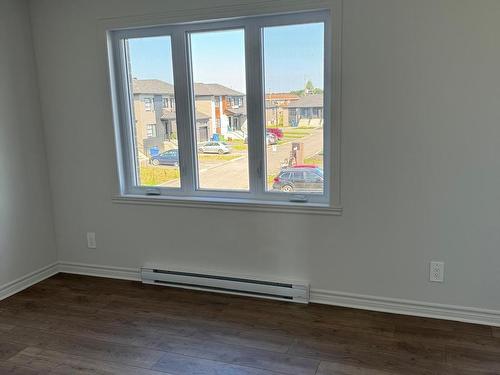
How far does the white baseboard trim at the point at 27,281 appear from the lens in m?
3.22

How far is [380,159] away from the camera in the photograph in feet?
8.83

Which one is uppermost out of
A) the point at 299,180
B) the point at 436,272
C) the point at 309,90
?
the point at 309,90

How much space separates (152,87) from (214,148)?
2.26 feet

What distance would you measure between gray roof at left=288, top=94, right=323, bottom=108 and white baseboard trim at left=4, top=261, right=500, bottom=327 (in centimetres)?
131

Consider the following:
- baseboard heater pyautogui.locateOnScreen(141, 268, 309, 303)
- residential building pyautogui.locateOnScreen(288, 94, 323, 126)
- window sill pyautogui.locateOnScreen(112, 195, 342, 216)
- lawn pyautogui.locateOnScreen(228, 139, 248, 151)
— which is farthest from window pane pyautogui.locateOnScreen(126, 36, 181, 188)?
residential building pyautogui.locateOnScreen(288, 94, 323, 126)

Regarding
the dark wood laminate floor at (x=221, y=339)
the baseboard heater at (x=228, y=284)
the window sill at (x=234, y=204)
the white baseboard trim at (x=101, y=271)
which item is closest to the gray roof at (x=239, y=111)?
the window sill at (x=234, y=204)

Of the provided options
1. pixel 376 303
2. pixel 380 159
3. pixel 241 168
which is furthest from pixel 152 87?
pixel 376 303

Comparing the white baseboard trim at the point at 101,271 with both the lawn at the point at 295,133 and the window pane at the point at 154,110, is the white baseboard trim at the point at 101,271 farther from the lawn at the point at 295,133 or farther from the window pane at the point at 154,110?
the lawn at the point at 295,133

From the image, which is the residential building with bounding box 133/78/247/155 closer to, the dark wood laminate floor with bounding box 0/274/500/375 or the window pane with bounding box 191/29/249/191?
the window pane with bounding box 191/29/249/191

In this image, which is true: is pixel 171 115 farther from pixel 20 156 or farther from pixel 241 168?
pixel 20 156

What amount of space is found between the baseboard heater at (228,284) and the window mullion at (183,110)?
0.68m

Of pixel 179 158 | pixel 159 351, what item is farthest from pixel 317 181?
pixel 159 351

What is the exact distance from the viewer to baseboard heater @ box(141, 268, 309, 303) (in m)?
3.00

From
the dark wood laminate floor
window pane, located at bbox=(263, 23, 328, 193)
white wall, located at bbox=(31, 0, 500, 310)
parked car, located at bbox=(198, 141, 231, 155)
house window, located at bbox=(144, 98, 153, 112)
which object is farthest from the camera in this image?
house window, located at bbox=(144, 98, 153, 112)
